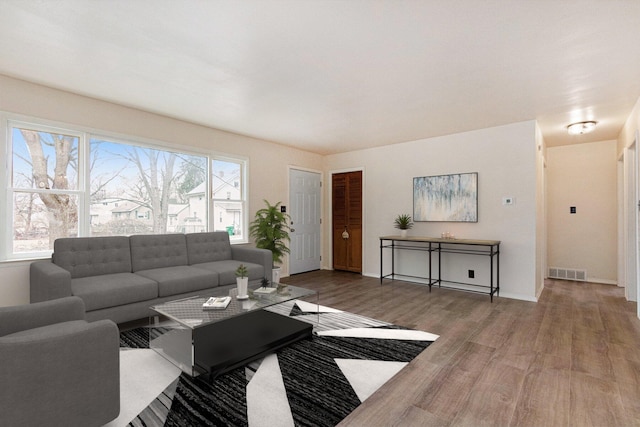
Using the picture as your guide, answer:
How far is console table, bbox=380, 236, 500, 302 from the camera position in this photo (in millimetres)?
4379

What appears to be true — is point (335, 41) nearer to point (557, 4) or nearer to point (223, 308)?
point (557, 4)

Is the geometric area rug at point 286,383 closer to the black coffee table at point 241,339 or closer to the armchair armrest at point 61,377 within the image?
the black coffee table at point 241,339

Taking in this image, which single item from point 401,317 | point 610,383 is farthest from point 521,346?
point 401,317

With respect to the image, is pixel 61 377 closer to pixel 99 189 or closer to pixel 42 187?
pixel 42 187

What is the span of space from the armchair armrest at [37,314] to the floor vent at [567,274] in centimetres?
695

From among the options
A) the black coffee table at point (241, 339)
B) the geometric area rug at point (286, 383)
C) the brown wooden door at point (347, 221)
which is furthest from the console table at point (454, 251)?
the black coffee table at point (241, 339)

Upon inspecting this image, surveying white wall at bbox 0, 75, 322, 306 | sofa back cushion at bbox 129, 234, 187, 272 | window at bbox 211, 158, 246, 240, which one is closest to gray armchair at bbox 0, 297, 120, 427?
sofa back cushion at bbox 129, 234, 187, 272

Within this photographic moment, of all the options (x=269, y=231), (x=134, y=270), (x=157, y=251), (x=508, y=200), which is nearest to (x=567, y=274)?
(x=508, y=200)

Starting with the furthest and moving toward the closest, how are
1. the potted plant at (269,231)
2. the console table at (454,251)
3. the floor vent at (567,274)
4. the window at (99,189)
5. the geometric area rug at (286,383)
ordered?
→ the floor vent at (567,274) → the potted plant at (269,231) → the console table at (454,251) → the window at (99,189) → the geometric area rug at (286,383)

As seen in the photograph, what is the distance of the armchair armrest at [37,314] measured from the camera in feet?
5.85

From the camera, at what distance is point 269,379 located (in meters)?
2.15

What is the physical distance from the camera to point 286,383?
2.10 metres

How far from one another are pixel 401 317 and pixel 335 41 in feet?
9.27

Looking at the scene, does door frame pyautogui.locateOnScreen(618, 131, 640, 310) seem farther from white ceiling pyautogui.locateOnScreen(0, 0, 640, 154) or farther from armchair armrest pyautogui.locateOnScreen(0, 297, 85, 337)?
armchair armrest pyautogui.locateOnScreen(0, 297, 85, 337)
